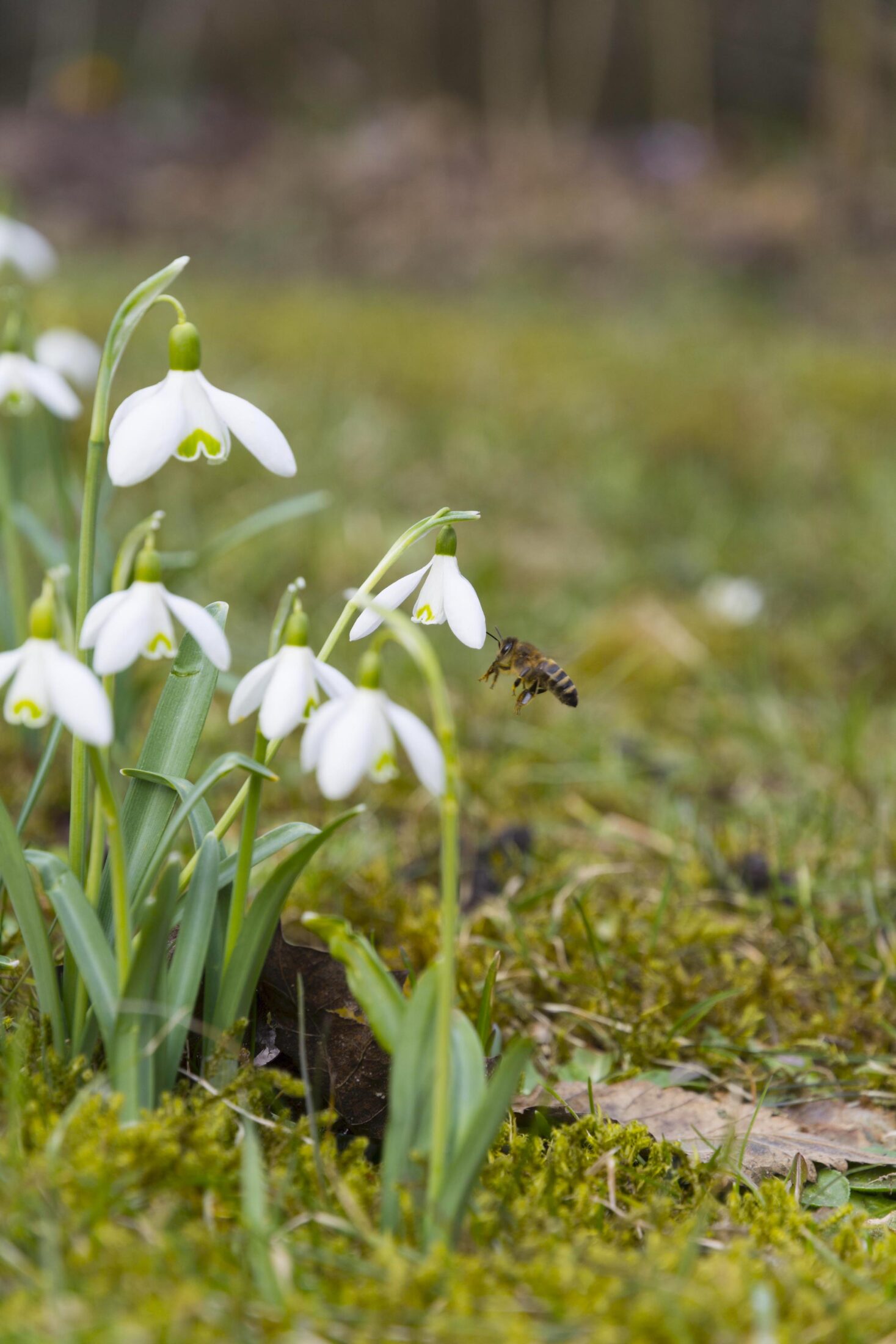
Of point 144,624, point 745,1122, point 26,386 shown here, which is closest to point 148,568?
point 144,624

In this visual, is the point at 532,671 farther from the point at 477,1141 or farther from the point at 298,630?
the point at 477,1141

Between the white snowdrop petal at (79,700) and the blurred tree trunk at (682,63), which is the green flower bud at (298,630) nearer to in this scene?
the white snowdrop petal at (79,700)

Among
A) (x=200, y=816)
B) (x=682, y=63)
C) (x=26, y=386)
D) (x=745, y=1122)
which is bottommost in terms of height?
(x=745, y=1122)

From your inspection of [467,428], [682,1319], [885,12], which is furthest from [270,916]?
[885,12]

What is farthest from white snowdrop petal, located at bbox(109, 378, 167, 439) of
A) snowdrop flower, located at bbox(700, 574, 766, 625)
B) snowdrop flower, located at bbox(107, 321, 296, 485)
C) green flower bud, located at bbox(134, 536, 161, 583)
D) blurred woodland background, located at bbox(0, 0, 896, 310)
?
blurred woodland background, located at bbox(0, 0, 896, 310)

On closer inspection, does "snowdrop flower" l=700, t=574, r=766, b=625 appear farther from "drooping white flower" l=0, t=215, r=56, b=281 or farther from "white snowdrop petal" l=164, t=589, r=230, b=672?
"white snowdrop petal" l=164, t=589, r=230, b=672

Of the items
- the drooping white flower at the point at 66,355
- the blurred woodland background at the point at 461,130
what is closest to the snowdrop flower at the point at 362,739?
the drooping white flower at the point at 66,355
